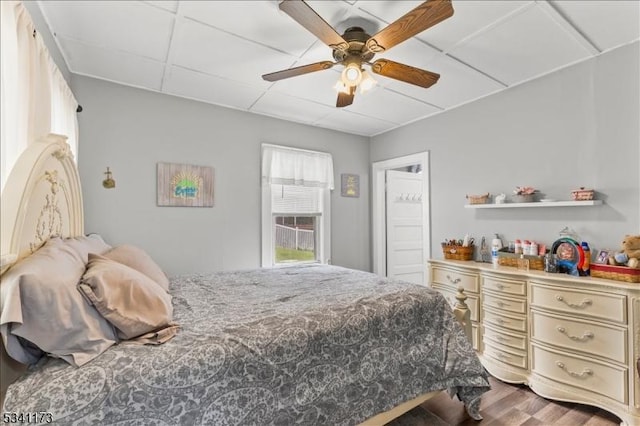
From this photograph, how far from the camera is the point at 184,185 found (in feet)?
10.1

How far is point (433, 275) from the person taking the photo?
10.5 feet

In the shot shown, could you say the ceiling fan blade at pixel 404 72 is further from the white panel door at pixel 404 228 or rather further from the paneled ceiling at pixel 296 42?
the white panel door at pixel 404 228

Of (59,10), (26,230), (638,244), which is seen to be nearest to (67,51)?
(59,10)

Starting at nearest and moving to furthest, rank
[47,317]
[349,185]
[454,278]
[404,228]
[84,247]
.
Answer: [47,317]
[84,247]
[454,278]
[349,185]
[404,228]

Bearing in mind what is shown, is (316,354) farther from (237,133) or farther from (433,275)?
(237,133)

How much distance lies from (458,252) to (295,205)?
199 centimetres

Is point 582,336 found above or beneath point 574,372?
above

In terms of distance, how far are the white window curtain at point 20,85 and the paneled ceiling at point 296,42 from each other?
534 mm

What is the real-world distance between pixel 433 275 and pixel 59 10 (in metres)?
3.69

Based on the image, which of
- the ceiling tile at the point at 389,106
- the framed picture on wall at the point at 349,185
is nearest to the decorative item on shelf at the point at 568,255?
the ceiling tile at the point at 389,106

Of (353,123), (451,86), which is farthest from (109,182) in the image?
(451,86)

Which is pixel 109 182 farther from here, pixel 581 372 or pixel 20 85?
pixel 581 372

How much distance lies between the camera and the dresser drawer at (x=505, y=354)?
2398 mm

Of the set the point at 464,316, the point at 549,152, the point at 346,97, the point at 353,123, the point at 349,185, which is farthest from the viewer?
the point at 349,185
